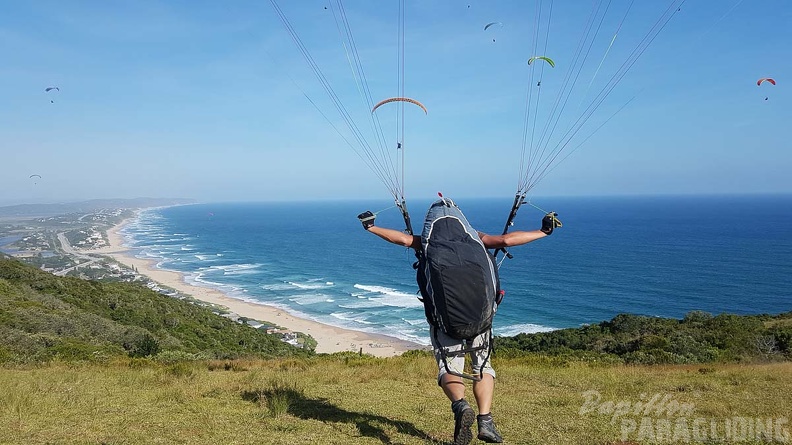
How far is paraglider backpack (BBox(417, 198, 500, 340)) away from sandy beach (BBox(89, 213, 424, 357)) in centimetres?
1843

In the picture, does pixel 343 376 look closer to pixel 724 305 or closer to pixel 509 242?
pixel 509 242

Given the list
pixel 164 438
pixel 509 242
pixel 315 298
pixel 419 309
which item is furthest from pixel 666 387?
pixel 315 298

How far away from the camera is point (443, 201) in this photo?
18.3ft

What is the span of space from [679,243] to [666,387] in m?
112

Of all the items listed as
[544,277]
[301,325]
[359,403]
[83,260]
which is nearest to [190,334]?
[301,325]

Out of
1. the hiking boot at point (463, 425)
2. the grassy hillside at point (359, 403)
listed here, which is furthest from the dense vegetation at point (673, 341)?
the hiking boot at point (463, 425)

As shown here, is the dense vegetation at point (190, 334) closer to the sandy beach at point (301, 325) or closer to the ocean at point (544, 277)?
the sandy beach at point (301, 325)

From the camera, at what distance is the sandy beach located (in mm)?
39281

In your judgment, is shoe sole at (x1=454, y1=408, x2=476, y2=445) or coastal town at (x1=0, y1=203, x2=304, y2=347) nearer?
shoe sole at (x1=454, y1=408, x2=476, y2=445)

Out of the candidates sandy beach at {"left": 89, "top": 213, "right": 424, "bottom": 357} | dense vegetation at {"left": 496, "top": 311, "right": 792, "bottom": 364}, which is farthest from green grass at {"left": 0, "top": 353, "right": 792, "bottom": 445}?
sandy beach at {"left": 89, "top": 213, "right": 424, "bottom": 357}

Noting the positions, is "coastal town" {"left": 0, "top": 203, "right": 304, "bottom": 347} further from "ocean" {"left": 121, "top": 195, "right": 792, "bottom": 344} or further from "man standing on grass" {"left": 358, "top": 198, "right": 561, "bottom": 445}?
"man standing on grass" {"left": 358, "top": 198, "right": 561, "bottom": 445}

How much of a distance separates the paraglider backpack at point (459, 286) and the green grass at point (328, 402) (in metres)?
1.56

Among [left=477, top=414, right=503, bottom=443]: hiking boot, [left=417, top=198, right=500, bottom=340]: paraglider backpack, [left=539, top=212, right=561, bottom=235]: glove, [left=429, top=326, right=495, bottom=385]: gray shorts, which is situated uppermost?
[left=539, top=212, right=561, bottom=235]: glove

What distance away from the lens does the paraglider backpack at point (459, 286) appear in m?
4.56
